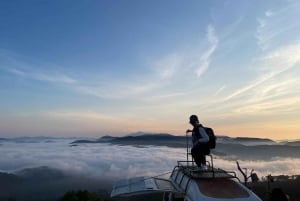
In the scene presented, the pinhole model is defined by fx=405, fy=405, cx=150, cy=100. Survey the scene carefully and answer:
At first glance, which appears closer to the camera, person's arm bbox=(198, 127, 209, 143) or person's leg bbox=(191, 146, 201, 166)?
Result: person's arm bbox=(198, 127, 209, 143)

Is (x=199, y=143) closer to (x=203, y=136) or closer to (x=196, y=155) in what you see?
(x=203, y=136)

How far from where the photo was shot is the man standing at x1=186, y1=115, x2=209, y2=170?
41.0ft

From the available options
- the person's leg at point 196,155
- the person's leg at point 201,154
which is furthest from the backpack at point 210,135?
the person's leg at point 196,155

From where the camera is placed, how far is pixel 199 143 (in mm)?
12773

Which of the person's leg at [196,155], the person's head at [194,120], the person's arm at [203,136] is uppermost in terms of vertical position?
the person's head at [194,120]

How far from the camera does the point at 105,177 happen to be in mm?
134500

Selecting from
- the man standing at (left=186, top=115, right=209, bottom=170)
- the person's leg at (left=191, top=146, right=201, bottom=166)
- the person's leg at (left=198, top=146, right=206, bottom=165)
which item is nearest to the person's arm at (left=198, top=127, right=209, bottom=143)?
the man standing at (left=186, top=115, right=209, bottom=170)

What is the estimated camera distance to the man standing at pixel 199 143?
492 inches

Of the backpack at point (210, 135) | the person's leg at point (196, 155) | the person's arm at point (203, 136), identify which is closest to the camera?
the person's arm at point (203, 136)

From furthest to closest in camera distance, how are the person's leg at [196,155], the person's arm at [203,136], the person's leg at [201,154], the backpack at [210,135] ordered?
the person's leg at [196,155] → the person's leg at [201,154] → the backpack at [210,135] → the person's arm at [203,136]

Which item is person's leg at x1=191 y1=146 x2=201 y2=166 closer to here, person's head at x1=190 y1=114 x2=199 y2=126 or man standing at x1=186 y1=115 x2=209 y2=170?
man standing at x1=186 y1=115 x2=209 y2=170

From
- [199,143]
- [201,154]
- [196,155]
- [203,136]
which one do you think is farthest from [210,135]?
[196,155]

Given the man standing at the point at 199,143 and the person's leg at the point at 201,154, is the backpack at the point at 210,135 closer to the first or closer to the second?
the man standing at the point at 199,143

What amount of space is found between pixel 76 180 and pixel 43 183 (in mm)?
10941
